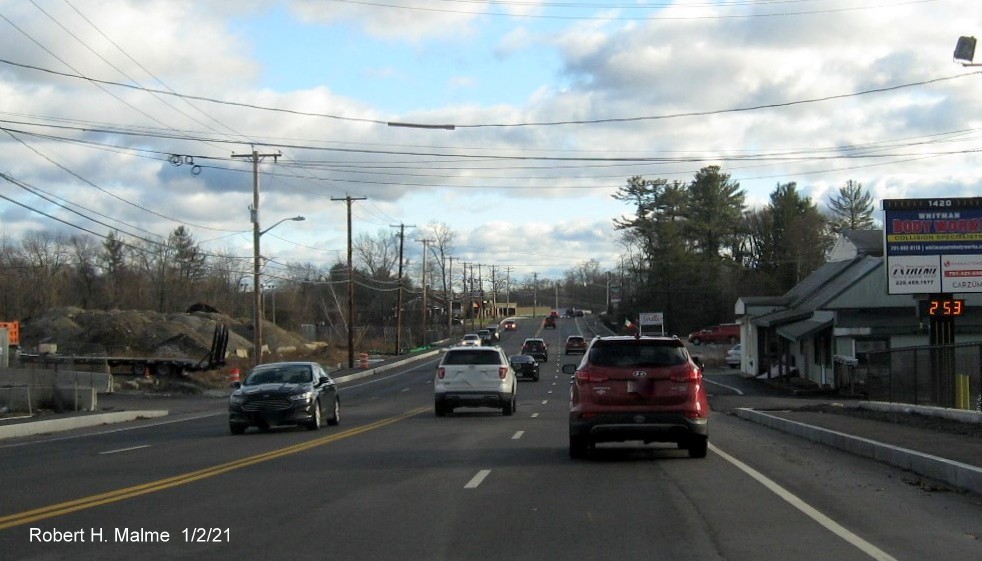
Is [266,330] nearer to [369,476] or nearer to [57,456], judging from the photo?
[57,456]

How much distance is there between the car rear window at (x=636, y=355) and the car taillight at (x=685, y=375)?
158mm

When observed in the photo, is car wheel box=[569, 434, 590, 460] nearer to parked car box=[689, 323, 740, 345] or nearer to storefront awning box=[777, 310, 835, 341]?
storefront awning box=[777, 310, 835, 341]

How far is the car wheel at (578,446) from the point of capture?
1537 cm

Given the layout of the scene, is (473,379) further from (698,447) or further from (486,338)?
(486,338)

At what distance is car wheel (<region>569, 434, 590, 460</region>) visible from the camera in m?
15.4

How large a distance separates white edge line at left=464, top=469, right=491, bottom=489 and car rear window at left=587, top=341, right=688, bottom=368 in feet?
7.37

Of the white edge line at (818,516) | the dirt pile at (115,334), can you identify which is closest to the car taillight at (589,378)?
the white edge line at (818,516)

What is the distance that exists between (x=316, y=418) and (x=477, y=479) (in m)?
10.1

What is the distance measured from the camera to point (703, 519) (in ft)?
33.6

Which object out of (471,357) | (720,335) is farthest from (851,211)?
(471,357)

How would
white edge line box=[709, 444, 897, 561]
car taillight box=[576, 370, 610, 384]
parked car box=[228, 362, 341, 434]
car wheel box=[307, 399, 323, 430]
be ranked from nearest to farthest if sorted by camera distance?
white edge line box=[709, 444, 897, 561] → car taillight box=[576, 370, 610, 384] → parked car box=[228, 362, 341, 434] → car wheel box=[307, 399, 323, 430]

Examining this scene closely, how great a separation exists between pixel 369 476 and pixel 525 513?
3.79 meters

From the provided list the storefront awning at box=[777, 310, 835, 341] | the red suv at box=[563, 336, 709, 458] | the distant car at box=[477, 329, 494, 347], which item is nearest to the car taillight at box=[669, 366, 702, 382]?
A: the red suv at box=[563, 336, 709, 458]

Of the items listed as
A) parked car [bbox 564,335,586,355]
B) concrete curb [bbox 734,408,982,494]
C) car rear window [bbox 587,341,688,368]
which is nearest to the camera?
concrete curb [bbox 734,408,982,494]
